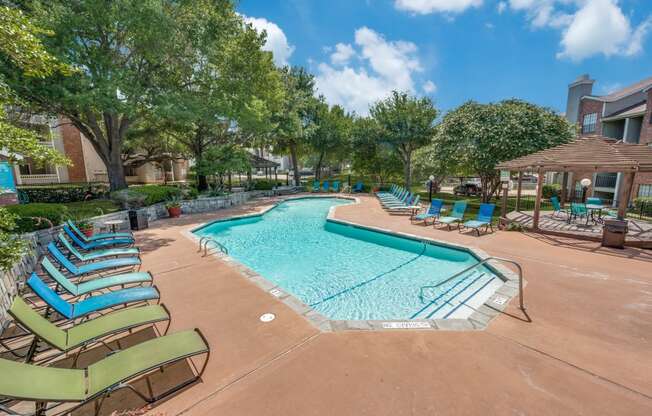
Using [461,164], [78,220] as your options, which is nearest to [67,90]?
[78,220]

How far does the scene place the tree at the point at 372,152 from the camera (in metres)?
21.6

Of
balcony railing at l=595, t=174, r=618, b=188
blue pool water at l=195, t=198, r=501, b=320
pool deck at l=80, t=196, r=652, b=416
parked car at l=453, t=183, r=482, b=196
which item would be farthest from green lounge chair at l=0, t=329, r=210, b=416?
balcony railing at l=595, t=174, r=618, b=188

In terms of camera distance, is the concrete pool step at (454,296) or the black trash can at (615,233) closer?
the concrete pool step at (454,296)

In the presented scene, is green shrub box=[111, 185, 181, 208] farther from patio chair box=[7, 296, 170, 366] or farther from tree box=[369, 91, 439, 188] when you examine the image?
tree box=[369, 91, 439, 188]

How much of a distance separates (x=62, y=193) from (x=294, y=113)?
1640 centimetres

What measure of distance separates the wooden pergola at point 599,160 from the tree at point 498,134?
137 inches

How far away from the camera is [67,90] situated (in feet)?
30.5

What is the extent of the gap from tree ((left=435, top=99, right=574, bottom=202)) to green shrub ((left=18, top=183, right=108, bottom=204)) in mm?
22357

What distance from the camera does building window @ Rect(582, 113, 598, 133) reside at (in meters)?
21.2

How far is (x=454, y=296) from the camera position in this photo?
231 inches

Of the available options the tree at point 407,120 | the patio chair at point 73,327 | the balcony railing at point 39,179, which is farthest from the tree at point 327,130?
the balcony railing at point 39,179

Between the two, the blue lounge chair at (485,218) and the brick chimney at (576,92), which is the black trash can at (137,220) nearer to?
the blue lounge chair at (485,218)

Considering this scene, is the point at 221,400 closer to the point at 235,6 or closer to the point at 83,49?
the point at 83,49

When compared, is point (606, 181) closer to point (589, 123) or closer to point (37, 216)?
point (589, 123)
